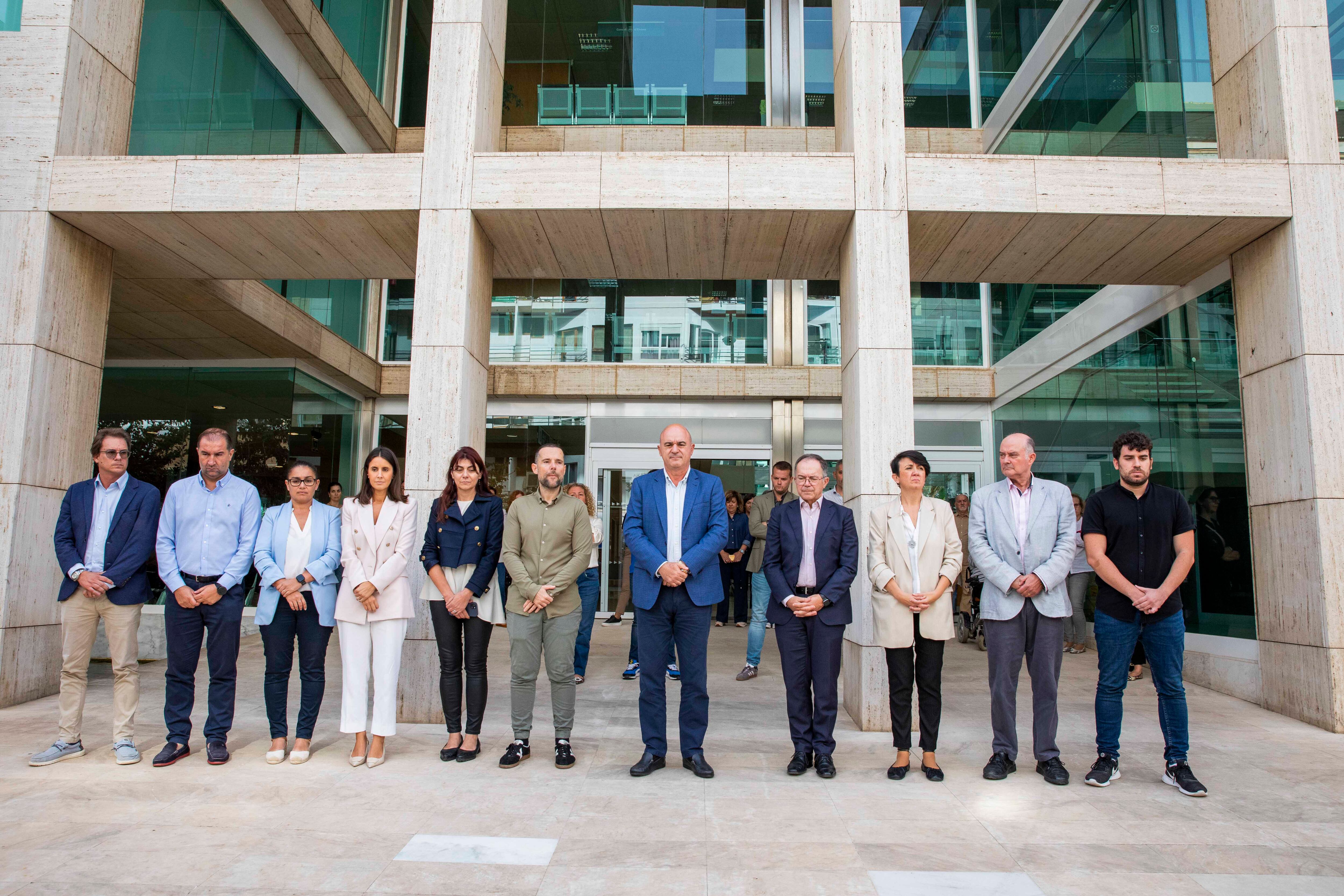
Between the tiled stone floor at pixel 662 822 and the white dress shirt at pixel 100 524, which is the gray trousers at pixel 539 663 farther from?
the white dress shirt at pixel 100 524

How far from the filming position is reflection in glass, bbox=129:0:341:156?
8.23m

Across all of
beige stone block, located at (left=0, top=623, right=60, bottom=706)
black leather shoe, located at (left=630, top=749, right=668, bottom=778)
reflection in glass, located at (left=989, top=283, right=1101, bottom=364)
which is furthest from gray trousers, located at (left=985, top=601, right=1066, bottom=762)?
beige stone block, located at (left=0, top=623, right=60, bottom=706)

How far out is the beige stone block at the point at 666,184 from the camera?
642cm

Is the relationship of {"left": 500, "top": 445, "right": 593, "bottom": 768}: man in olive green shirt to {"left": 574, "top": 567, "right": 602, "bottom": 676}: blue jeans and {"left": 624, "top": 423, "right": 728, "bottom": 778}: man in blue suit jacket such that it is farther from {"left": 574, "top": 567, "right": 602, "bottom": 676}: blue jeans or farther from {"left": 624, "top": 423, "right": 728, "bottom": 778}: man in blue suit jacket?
{"left": 574, "top": 567, "right": 602, "bottom": 676}: blue jeans

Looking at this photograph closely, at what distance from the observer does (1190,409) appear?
802 cm

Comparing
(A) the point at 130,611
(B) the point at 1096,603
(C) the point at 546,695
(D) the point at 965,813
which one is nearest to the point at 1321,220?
(B) the point at 1096,603

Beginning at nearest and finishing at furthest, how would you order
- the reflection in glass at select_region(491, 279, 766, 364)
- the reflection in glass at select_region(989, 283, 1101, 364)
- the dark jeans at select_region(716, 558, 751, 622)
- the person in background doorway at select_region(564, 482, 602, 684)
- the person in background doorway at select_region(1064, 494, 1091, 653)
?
1. the person in background doorway at select_region(564, 482, 602, 684)
2. the person in background doorway at select_region(1064, 494, 1091, 653)
3. the reflection in glass at select_region(989, 283, 1101, 364)
4. the dark jeans at select_region(716, 558, 751, 622)
5. the reflection in glass at select_region(491, 279, 766, 364)

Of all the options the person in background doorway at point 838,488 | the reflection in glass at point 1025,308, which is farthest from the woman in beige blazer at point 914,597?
the reflection in glass at point 1025,308

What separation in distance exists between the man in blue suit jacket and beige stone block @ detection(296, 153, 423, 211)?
3.01 meters

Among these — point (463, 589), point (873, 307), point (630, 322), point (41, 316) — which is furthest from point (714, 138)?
point (463, 589)

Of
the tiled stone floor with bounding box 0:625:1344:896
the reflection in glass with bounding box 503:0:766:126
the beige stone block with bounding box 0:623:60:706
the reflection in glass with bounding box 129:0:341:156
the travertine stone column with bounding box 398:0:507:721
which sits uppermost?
the reflection in glass with bounding box 503:0:766:126

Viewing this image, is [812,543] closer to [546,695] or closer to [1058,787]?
[1058,787]

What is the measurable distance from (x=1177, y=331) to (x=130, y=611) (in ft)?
29.0

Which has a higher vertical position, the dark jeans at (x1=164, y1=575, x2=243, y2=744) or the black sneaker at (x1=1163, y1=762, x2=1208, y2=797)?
the dark jeans at (x1=164, y1=575, x2=243, y2=744)
